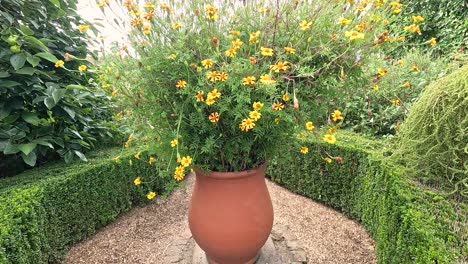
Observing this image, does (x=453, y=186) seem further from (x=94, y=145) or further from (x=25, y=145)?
(x=94, y=145)

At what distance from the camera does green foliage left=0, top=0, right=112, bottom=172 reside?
219 cm

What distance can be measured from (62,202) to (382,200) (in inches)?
93.1

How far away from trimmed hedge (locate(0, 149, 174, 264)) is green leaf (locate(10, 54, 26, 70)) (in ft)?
2.74

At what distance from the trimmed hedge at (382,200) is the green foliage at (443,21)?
2.62 meters

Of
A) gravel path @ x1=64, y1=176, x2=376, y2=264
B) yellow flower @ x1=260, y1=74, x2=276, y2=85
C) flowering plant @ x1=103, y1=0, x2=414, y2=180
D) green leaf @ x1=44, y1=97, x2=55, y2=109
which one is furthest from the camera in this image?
gravel path @ x1=64, y1=176, x2=376, y2=264

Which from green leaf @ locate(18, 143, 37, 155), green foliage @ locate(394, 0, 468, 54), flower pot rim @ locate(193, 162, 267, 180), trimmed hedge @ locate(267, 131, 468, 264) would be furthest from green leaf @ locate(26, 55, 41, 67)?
green foliage @ locate(394, 0, 468, 54)

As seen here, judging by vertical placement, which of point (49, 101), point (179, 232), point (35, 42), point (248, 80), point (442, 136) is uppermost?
point (35, 42)

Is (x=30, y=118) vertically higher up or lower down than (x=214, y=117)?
lower down

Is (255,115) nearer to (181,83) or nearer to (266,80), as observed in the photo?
(266,80)

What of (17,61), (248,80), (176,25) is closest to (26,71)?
(17,61)

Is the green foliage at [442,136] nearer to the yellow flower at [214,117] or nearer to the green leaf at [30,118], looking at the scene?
the yellow flower at [214,117]

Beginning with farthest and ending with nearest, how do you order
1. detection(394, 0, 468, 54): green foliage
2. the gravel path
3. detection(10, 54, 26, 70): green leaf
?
detection(394, 0, 468, 54): green foliage
the gravel path
detection(10, 54, 26, 70): green leaf

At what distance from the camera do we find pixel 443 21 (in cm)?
497

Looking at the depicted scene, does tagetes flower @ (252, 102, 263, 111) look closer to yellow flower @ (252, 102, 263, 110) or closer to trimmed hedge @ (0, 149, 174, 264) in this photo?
yellow flower @ (252, 102, 263, 110)
